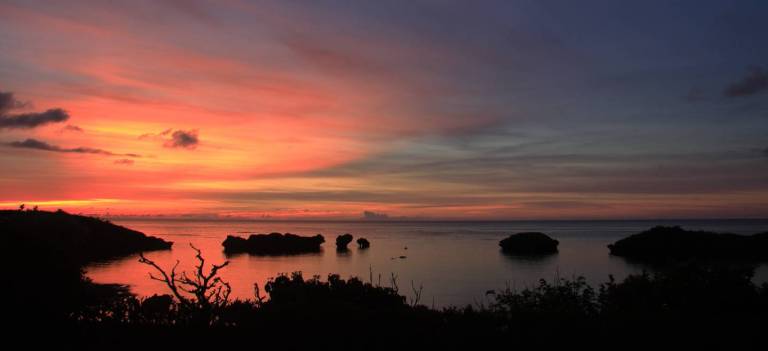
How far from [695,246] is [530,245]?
35.0 meters

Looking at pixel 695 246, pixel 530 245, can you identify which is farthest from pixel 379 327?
pixel 530 245

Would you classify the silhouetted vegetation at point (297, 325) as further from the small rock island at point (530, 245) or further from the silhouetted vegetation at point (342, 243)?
the silhouetted vegetation at point (342, 243)

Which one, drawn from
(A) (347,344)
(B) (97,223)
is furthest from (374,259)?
(A) (347,344)

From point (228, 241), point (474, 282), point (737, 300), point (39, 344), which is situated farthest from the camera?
point (228, 241)

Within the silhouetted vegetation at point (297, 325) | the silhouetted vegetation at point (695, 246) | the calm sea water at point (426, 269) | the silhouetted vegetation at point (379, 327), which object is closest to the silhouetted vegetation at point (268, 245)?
the calm sea water at point (426, 269)

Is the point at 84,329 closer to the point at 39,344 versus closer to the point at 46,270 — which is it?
the point at 39,344

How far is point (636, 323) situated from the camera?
652 inches

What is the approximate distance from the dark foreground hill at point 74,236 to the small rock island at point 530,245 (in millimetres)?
85045

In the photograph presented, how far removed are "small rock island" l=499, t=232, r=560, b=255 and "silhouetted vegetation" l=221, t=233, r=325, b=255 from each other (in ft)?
174

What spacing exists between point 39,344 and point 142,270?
264ft

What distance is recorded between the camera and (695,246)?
111m

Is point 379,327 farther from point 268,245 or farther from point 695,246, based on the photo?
point 268,245

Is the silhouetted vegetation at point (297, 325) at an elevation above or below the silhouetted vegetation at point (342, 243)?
above

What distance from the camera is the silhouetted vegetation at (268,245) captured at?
136750 mm
